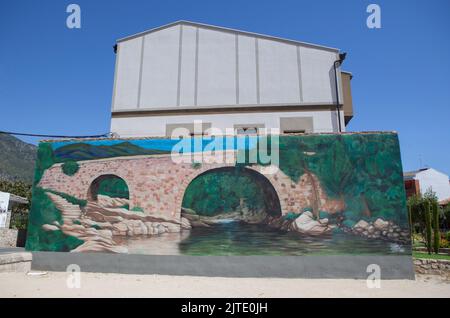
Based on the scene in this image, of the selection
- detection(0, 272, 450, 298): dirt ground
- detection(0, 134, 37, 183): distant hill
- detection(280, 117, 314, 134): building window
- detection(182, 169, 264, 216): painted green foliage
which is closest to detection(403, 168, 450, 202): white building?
detection(280, 117, 314, 134): building window

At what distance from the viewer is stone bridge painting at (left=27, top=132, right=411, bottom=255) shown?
922 centimetres

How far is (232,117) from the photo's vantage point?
13.5 m

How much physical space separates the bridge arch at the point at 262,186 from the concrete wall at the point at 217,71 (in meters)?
4.65

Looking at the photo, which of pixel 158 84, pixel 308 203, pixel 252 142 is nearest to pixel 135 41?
pixel 158 84

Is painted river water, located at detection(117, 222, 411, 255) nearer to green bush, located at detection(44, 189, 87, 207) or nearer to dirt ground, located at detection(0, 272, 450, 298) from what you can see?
dirt ground, located at detection(0, 272, 450, 298)

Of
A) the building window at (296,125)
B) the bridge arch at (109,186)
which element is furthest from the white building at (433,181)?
the bridge arch at (109,186)

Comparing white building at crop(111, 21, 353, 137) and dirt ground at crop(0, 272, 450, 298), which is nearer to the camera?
dirt ground at crop(0, 272, 450, 298)

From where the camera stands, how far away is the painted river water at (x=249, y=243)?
9.05 metres

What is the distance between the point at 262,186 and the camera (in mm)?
9688

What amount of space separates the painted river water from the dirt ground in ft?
2.62

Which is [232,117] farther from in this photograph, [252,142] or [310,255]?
[310,255]

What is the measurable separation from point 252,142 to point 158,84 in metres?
6.57

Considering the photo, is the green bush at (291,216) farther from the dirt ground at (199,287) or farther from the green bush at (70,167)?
the green bush at (70,167)

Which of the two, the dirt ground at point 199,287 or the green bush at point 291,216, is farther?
the green bush at point 291,216
